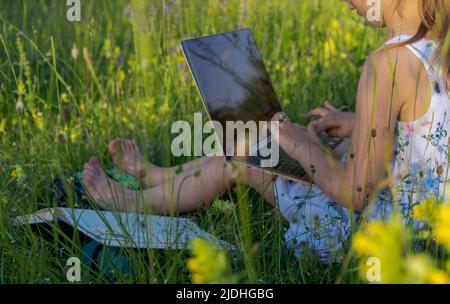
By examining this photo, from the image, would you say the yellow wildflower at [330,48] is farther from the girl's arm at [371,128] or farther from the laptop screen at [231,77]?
the girl's arm at [371,128]

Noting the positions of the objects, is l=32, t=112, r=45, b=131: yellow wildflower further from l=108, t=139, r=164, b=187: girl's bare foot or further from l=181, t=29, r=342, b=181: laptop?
l=181, t=29, r=342, b=181: laptop

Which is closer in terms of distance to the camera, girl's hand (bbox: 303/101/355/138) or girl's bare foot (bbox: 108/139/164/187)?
girl's hand (bbox: 303/101/355/138)

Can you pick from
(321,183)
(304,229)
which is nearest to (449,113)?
(321,183)

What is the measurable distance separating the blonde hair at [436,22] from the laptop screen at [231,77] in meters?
0.63

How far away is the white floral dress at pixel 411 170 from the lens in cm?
188

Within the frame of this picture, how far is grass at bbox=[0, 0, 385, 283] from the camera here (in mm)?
1911

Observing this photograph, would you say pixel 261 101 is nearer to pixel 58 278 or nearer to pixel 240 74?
pixel 240 74

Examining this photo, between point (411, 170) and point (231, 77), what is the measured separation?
0.66 m

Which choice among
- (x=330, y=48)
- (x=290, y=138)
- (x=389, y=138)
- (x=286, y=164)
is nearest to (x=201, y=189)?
(x=286, y=164)

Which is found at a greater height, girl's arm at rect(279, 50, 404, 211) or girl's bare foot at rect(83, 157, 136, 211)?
girl's arm at rect(279, 50, 404, 211)

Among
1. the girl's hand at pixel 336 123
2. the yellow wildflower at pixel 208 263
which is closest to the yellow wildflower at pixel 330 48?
the girl's hand at pixel 336 123

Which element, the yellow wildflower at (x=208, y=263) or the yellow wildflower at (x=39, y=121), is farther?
the yellow wildflower at (x=39, y=121)

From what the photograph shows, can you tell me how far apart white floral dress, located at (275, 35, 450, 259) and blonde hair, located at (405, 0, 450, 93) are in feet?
0.06

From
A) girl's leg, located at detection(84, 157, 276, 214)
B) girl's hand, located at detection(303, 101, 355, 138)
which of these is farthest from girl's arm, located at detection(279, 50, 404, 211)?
girl's hand, located at detection(303, 101, 355, 138)
